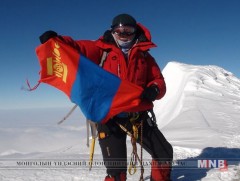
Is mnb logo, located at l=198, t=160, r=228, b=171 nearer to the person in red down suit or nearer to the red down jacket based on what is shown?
the person in red down suit

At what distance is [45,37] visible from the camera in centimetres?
446

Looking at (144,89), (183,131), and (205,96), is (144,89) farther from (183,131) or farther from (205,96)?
(205,96)

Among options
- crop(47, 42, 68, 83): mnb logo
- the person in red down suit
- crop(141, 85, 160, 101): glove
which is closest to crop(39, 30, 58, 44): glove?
the person in red down suit

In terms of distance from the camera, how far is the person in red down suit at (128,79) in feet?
15.1

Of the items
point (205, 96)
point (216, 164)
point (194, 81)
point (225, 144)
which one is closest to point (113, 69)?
point (216, 164)

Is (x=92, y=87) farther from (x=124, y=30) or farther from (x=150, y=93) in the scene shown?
(x=124, y=30)

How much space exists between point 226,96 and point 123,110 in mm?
16640

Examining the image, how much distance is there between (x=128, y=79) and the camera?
4.64 m

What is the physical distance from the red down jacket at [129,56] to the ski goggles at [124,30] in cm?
12

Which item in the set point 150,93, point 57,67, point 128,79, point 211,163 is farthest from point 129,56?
point 211,163

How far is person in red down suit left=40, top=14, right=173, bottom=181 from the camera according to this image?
181 inches

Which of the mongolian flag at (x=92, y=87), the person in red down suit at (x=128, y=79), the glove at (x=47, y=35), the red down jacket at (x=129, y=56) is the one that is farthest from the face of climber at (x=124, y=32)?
the glove at (x=47, y=35)

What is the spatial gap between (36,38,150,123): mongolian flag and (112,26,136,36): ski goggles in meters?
0.67

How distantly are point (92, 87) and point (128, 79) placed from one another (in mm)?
580
